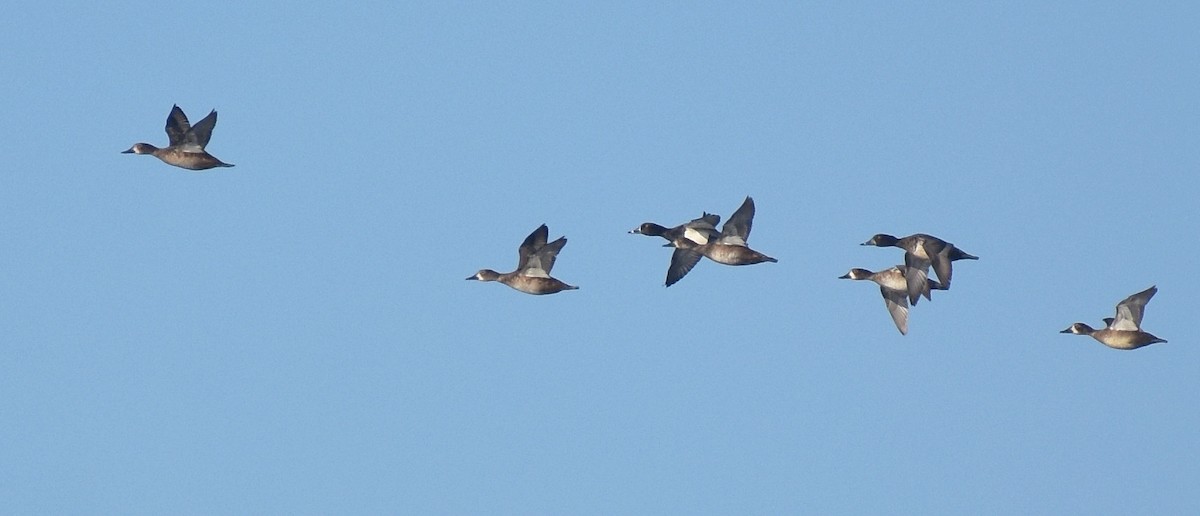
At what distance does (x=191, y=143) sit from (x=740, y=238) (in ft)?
38.2

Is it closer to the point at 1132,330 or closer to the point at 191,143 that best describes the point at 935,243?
the point at 1132,330

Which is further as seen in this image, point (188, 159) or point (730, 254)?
point (730, 254)

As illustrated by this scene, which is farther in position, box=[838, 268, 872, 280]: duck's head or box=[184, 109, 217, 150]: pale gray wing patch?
box=[838, 268, 872, 280]: duck's head

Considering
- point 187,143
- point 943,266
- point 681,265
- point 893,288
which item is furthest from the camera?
point 893,288

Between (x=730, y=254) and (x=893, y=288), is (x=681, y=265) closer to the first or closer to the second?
(x=730, y=254)

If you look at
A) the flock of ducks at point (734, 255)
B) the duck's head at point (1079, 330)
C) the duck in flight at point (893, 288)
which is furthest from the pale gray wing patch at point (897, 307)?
the duck's head at point (1079, 330)

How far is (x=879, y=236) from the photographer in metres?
49.0

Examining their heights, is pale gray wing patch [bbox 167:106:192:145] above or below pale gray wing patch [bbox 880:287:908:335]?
above

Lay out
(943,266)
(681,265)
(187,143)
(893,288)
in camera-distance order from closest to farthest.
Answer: (943,266) → (187,143) → (681,265) → (893,288)

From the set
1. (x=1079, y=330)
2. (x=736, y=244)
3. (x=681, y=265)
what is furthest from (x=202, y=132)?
(x=1079, y=330)

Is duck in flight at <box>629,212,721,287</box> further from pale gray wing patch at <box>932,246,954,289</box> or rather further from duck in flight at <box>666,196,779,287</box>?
pale gray wing patch at <box>932,246,954,289</box>

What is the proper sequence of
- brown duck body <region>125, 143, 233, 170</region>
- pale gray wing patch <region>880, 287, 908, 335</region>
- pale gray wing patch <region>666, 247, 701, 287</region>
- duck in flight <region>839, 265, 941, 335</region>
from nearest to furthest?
brown duck body <region>125, 143, 233, 170</region>, pale gray wing patch <region>666, 247, 701, 287</region>, duck in flight <region>839, 265, 941, 335</region>, pale gray wing patch <region>880, 287, 908, 335</region>

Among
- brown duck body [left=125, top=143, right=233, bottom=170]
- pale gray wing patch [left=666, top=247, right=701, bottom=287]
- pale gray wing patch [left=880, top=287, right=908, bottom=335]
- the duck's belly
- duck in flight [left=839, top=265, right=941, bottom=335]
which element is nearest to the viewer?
brown duck body [left=125, top=143, right=233, bottom=170]

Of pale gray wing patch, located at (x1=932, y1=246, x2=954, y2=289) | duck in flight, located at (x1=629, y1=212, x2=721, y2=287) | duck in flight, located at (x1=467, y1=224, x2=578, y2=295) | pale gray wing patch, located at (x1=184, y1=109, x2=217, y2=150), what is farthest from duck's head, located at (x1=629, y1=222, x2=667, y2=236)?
pale gray wing patch, located at (x1=184, y1=109, x2=217, y2=150)
